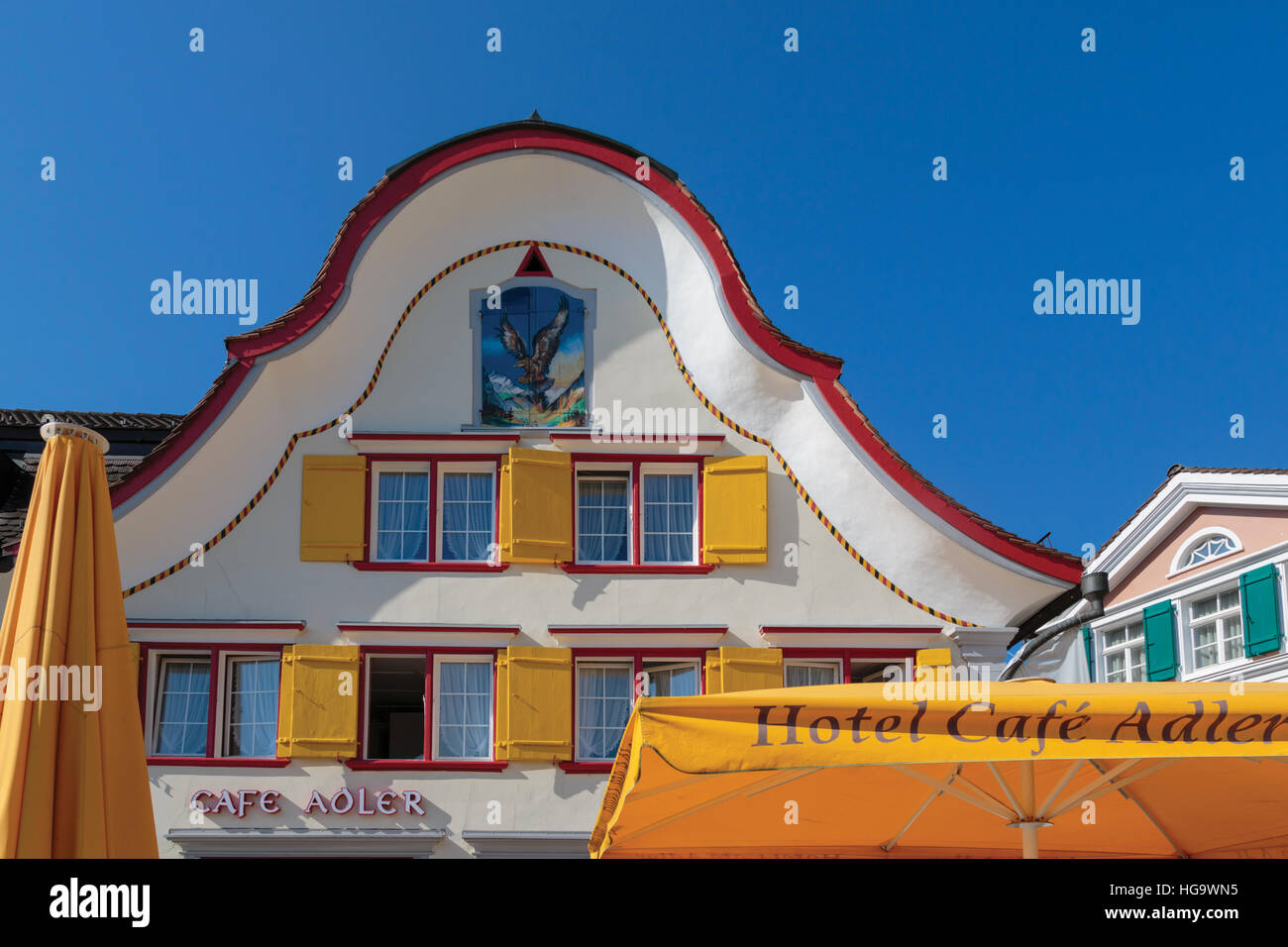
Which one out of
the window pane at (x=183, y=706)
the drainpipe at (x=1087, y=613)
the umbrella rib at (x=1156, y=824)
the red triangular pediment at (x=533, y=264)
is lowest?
the umbrella rib at (x=1156, y=824)

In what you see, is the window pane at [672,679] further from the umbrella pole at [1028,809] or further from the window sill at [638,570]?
the umbrella pole at [1028,809]

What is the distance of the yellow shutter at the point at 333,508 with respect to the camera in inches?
573

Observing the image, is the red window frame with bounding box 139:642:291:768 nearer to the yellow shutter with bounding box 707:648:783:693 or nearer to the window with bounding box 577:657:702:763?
the window with bounding box 577:657:702:763

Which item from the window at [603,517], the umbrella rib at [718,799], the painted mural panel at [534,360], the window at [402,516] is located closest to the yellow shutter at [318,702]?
the window at [402,516]

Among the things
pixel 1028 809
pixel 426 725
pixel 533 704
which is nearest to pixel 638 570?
pixel 533 704

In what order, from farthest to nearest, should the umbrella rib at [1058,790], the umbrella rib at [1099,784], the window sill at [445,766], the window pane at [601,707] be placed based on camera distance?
the window pane at [601,707] → the window sill at [445,766] → the umbrella rib at [1058,790] → the umbrella rib at [1099,784]

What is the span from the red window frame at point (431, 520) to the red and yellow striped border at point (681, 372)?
84cm

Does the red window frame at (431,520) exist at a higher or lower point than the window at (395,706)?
higher

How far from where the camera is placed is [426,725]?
14.3 m

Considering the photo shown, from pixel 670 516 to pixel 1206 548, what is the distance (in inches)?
621

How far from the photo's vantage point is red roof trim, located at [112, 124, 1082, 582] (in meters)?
14.8

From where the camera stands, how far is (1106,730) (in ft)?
20.8
